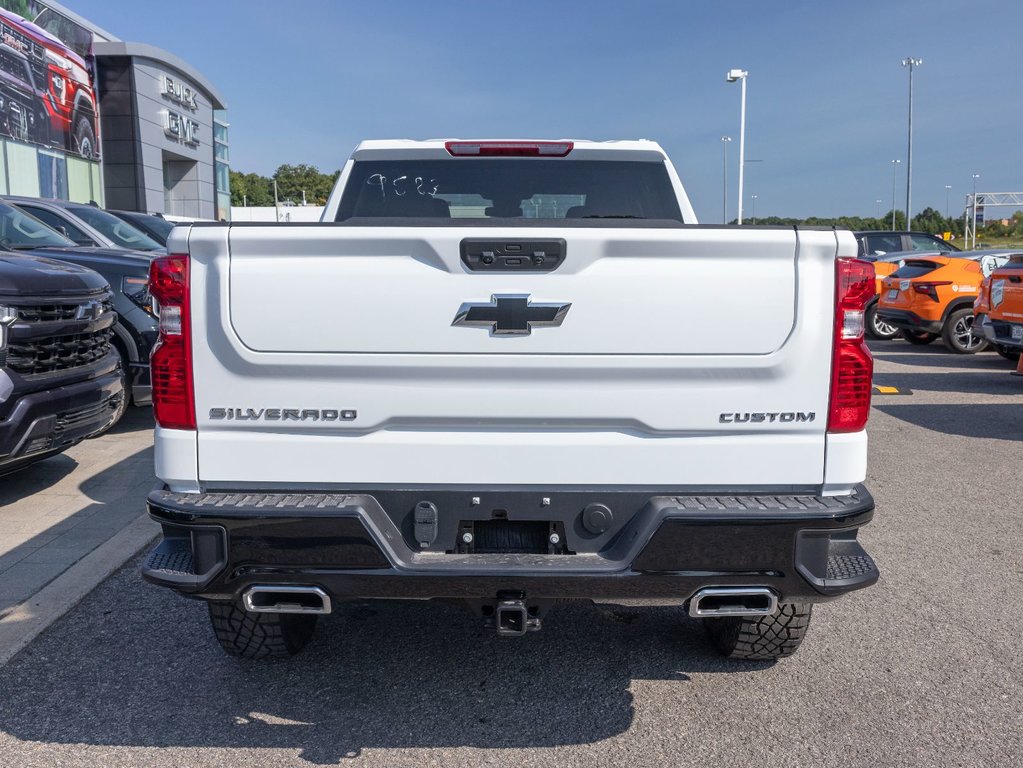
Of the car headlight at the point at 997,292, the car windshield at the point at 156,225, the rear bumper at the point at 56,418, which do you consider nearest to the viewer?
the rear bumper at the point at 56,418

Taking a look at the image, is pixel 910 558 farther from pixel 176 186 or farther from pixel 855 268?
pixel 176 186

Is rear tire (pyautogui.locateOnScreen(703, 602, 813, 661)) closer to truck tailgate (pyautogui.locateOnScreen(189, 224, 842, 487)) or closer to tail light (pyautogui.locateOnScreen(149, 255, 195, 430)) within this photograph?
truck tailgate (pyautogui.locateOnScreen(189, 224, 842, 487))

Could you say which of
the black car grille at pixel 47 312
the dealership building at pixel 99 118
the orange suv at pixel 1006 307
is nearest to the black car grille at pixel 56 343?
the black car grille at pixel 47 312

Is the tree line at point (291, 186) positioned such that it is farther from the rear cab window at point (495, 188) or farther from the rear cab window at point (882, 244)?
the rear cab window at point (495, 188)

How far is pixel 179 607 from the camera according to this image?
4262mm

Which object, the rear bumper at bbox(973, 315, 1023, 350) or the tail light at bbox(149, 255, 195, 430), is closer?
the tail light at bbox(149, 255, 195, 430)

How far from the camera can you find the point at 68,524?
543 cm

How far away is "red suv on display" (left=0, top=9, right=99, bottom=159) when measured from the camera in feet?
93.5

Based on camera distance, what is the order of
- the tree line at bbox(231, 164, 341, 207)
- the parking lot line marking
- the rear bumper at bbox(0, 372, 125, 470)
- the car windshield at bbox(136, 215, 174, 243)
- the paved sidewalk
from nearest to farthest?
1. the paved sidewalk
2. the rear bumper at bbox(0, 372, 125, 470)
3. the parking lot line marking
4. the car windshield at bbox(136, 215, 174, 243)
5. the tree line at bbox(231, 164, 341, 207)

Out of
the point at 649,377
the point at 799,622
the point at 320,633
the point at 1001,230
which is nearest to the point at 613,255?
the point at 649,377

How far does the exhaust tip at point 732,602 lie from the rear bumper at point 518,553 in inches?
1.1

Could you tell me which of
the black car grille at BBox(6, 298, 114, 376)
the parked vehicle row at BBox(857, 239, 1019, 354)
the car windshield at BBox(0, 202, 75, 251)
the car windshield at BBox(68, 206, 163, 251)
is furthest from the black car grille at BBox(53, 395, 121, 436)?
the parked vehicle row at BBox(857, 239, 1019, 354)

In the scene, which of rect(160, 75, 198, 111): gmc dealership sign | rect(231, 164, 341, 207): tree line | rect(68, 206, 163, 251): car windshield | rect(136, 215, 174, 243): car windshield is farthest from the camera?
rect(231, 164, 341, 207): tree line

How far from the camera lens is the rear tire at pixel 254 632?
3.45m
